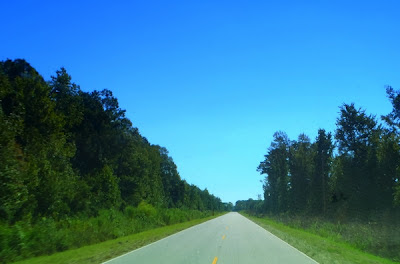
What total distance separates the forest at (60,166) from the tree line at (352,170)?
2343 cm

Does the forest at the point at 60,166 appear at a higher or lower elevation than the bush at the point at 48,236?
higher

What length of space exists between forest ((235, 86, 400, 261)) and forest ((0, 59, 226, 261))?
17.2 metres

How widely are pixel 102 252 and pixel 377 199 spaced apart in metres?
35.8

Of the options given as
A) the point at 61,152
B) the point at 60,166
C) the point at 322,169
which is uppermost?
the point at 322,169

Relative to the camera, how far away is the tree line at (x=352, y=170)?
3800cm

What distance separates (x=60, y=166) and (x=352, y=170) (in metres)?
34.7

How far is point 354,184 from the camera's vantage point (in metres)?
45.5

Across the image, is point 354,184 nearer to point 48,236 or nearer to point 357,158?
point 357,158

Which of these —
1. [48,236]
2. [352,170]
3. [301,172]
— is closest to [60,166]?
[48,236]

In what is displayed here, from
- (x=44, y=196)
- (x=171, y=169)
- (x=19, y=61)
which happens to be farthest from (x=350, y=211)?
(x=171, y=169)

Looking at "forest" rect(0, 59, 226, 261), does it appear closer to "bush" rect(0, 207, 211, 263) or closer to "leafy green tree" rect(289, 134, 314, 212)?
"bush" rect(0, 207, 211, 263)

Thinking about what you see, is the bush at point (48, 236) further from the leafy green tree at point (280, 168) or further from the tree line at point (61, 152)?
the leafy green tree at point (280, 168)

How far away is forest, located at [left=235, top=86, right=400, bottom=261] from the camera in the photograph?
2722 centimetres

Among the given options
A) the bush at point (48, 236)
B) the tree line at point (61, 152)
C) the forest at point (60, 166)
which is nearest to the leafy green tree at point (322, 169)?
the forest at point (60, 166)
